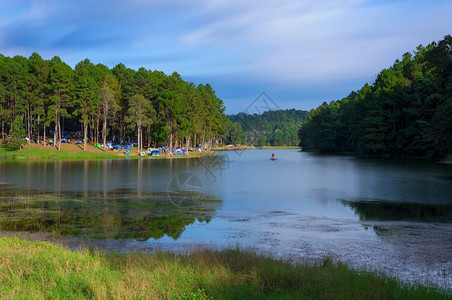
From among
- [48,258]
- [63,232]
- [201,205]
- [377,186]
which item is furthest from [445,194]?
[48,258]

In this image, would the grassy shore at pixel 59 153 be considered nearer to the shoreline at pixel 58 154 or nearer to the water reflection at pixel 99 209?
the shoreline at pixel 58 154

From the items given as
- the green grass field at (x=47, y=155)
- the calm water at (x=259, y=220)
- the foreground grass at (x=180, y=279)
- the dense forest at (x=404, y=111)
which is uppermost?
the dense forest at (x=404, y=111)

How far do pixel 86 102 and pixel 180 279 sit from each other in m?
87.9

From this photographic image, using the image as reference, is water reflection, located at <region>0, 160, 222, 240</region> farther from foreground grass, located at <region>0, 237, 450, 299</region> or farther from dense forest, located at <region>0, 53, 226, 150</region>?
dense forest, located at <region>0, 53, 226, 150</region>

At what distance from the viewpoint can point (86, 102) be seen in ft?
297

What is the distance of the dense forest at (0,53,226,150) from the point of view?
275 ft

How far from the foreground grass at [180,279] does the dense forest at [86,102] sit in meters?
73.6

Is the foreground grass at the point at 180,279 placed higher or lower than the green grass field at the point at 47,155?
lower

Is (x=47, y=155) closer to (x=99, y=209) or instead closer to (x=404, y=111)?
(x=99, y=209)

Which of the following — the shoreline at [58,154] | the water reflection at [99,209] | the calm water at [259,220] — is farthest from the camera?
the shoreline at [58,154]

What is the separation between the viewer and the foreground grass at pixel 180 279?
837cm

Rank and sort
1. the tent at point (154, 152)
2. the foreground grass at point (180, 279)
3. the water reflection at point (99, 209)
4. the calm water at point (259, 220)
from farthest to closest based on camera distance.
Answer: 1. the tent at point (154, 152)
2. the water reflection at point (99, 209)
3. the calm water at point (259, 220)
4. the foreground grass at point (180, 279)

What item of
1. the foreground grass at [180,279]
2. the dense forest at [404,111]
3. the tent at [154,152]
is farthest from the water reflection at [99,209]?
the tent at [154,152]

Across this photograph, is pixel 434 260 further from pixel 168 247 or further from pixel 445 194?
pixel 445 194
